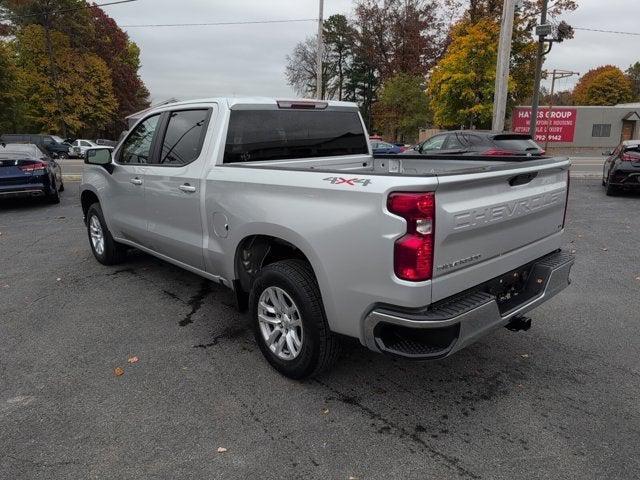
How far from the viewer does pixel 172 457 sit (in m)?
2.71

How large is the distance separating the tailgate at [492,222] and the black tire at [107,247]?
4.58 meters

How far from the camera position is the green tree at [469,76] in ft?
83.5

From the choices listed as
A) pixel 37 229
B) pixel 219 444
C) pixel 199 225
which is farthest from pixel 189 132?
pixel 37 229

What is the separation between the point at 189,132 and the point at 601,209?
958 centimetres

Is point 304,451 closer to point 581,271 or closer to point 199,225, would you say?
point 199,225

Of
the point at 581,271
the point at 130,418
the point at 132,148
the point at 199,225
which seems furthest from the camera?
the point at 581,271

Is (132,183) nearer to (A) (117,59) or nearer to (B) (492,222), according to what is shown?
(B) (492,222)

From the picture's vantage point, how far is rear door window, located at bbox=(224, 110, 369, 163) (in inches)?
158

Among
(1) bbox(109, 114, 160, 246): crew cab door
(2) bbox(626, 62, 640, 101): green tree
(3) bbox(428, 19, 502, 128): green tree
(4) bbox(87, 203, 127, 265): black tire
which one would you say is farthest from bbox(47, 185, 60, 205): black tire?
(2) bbox(626, 62, 640, 101): green tree

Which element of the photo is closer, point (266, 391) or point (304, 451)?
point (304, 451)

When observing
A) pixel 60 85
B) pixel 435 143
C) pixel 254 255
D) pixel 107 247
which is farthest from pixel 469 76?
pixel 60 85

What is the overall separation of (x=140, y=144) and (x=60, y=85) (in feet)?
152

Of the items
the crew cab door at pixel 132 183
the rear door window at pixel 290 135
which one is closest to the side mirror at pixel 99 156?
the crew cab door at pixel 132 183

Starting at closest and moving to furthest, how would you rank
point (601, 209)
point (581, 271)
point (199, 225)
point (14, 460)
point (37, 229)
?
1. point (14, 460)
2. point (199, 225)
3. point (581, 271)
4. point (37, 229)
5. point (601, 209)
